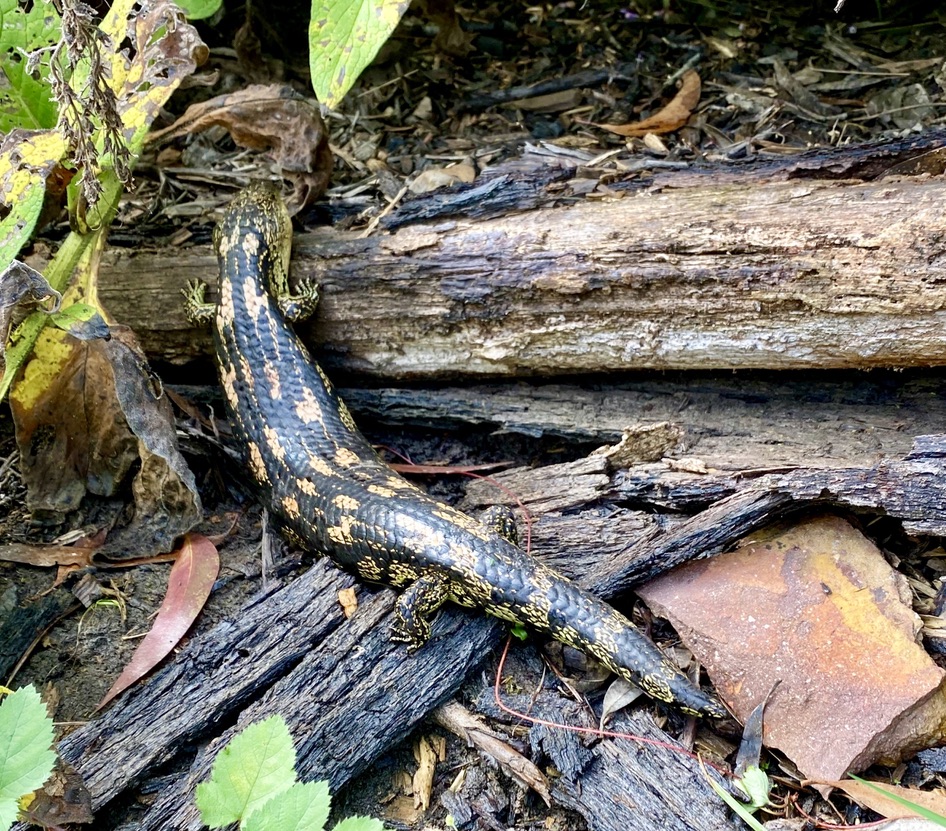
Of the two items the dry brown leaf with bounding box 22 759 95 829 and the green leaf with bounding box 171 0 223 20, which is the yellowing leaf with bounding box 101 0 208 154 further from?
the dry brown leaf with bounding box 22 759 95 829

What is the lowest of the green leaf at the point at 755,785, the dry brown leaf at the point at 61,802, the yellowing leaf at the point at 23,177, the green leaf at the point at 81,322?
the green leaf at the point at 755,785

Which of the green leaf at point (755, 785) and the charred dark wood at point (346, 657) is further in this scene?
the charred dark wood at point (346, 657)

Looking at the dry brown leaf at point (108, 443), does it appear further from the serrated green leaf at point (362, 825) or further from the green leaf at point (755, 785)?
the green leaf at point (755, 785)

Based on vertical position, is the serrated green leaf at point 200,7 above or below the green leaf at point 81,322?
above

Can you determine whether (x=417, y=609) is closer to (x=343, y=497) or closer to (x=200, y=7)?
(x=343, y=497)

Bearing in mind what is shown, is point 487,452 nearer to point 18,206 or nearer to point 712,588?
point 712,588

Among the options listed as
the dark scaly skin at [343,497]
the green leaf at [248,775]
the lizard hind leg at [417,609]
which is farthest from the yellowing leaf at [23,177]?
the green leaf at [248,775]
